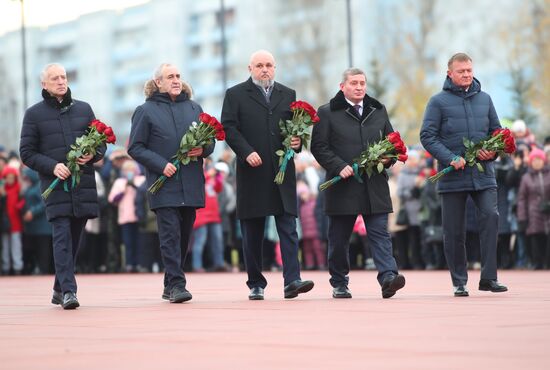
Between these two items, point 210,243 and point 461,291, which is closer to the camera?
point 461,291

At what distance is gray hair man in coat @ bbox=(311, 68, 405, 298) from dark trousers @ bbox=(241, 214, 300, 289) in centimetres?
41

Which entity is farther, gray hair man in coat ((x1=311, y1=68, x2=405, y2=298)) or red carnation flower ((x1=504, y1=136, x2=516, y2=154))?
gray hair man in coat ((x1=311, y1=68, x2=405, y2=298))

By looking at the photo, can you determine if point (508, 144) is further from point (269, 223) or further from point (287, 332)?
point (269, 223)

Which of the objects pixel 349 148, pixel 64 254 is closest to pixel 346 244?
pixel 349 148

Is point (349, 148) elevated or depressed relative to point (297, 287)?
elevated

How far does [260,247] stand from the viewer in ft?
45.8

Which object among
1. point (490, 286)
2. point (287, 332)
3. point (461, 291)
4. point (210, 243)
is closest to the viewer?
point (287, 332)

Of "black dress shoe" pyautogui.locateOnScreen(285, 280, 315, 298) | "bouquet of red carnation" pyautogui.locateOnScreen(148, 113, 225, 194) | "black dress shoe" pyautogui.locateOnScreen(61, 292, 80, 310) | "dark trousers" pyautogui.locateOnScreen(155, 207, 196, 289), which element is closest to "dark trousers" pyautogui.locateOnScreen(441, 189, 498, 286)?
"black dress shoe" pyautogui.locateOnScreen(285, 280, 315, 298)

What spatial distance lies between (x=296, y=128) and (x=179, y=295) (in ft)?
6.07

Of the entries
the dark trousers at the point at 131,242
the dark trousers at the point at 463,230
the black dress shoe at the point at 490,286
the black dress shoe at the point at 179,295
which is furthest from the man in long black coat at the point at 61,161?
the dark trousers at the point at 131,242

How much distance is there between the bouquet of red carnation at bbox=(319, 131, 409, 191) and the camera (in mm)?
13539

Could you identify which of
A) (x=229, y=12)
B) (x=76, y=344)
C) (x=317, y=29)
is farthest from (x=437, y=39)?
(x=76, y=344)

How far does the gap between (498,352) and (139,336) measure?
2615 mm

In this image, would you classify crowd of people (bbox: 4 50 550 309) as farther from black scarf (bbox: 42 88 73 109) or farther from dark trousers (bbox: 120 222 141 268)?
dark trousers (bbox: 120 222 141 268)
